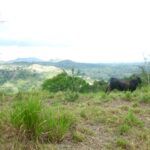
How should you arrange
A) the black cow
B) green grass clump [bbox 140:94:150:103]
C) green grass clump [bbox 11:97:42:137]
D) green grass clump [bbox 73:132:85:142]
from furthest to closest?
1. the black cow
2. green grass clump [bbox 140:94:150:103]
3. green grass clump [bbox 73:132:85:142]
4. green grass clump [bbox 11:97:42:137]

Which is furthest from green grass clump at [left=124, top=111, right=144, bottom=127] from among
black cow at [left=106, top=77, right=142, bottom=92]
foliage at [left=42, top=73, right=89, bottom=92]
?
black cow at [left=106, top=77, right=142, bottom=92]

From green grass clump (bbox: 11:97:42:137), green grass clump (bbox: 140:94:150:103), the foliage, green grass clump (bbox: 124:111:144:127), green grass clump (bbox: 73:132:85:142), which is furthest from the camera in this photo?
the foliage

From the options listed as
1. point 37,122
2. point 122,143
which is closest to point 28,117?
point 37,122

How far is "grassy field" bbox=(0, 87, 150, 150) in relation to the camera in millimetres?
6164

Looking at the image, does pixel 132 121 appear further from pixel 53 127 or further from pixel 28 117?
pixel 28 117

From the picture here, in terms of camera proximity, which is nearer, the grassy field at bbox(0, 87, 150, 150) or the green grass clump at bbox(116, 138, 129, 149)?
the grassy field at bbox(0, 87, 150, 150)

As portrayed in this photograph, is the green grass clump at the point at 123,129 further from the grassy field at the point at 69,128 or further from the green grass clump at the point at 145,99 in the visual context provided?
the green grass clump at the point at 145,99

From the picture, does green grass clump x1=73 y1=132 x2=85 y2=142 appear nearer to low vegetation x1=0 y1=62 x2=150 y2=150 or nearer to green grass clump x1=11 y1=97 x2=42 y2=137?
low vegetation x1=0 y1=62 x2=150 y2=150

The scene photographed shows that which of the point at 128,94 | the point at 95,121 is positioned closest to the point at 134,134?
the point at 95,121

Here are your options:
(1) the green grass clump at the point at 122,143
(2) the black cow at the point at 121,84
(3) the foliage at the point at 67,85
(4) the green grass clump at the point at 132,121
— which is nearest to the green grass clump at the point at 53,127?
(1) the green grass clump at the point at 122,143

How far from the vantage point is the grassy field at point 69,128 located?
6.16 meters

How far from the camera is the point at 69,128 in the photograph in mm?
6836

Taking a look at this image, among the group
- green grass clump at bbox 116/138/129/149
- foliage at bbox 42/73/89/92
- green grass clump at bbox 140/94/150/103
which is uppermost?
green grass clump at bbox 140/94/150/103

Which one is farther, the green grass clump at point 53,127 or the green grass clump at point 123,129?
the green grass clump at point 123,129
